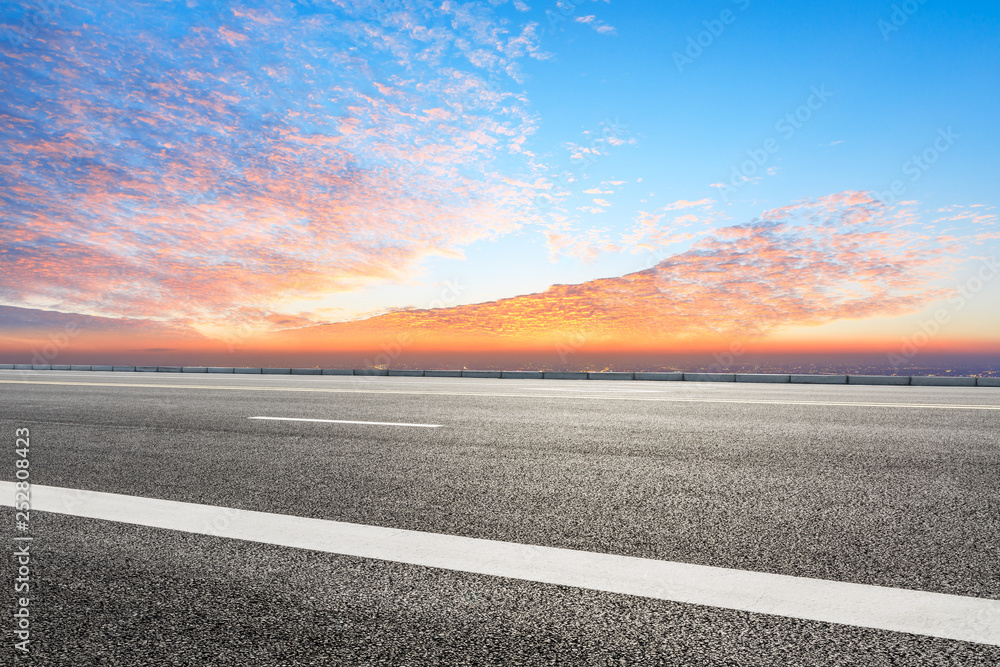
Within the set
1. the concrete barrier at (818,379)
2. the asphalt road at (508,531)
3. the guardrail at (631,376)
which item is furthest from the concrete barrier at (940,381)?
the asphalt road at (508,531)

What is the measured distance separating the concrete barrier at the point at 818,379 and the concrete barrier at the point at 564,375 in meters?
5.89

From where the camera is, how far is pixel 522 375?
20.3 m

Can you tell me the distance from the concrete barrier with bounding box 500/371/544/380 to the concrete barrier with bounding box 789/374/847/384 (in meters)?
7.36

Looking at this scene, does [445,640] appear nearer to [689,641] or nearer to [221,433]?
[689,641]

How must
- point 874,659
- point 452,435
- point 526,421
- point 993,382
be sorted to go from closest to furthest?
point 874,659 < point 452,435 < point 526,421 < point 993,382

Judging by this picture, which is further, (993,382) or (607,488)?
(993,382)

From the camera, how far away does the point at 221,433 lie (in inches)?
273

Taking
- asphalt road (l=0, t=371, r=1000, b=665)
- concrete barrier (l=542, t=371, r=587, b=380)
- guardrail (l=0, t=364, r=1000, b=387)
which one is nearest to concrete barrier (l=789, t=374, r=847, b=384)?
guardrail (l=0, t=364, r=1000, b=387)

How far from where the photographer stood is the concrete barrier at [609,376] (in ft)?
62.0

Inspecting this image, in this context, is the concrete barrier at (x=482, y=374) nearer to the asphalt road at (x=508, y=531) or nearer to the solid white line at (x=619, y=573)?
the asphalt road at (x=508, y=531)

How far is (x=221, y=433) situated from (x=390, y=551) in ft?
15.3

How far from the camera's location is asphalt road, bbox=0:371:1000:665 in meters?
2.08

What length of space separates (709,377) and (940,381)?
5485 mm

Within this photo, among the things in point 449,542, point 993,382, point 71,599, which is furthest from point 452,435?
point 993,382
